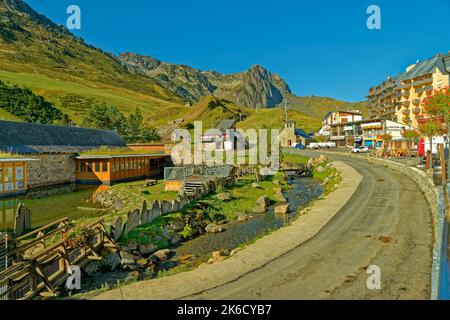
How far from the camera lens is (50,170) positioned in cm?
3841

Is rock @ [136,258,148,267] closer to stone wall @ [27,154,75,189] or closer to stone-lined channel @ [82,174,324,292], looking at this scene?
stone-lined channel @ [82,174,324,292]

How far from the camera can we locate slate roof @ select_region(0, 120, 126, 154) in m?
37.7

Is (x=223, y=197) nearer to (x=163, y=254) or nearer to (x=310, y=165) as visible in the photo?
(x=163, y=254)

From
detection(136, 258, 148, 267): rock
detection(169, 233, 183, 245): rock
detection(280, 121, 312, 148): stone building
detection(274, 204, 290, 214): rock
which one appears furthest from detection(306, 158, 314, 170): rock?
detection(280, 121, 312, 148): stone building

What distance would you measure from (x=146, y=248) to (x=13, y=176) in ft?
72.3

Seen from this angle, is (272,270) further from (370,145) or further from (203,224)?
(370,145)

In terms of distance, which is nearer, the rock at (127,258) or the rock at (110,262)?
the rock at (110,262)

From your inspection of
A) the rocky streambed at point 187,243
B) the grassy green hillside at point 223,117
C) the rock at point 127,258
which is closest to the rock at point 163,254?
the rocky streambed at point 187,243

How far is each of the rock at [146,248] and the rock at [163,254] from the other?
0.73m

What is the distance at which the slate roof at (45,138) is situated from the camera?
3766cm

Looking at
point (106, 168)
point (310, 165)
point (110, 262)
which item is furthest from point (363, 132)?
point (110, 262)

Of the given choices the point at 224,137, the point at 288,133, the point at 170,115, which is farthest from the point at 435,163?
the point at 170,115

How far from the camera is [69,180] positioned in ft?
135

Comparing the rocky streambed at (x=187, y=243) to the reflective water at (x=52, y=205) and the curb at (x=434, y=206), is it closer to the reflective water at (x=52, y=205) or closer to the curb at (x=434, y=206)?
the reflective water at (x=52, y=205)
